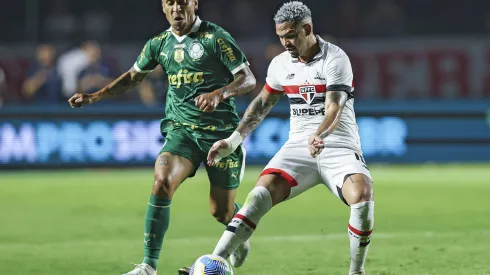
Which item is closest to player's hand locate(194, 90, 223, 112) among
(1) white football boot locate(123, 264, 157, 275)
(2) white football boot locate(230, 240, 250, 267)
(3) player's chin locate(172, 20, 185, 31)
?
(3) player's chin locate(172, 20, 185, 31)

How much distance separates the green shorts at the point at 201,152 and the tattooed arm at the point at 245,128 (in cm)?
60

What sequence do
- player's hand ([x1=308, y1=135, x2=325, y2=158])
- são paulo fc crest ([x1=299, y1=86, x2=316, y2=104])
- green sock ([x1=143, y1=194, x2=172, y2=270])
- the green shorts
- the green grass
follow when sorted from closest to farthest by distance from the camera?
player's hand ([x1=308, y1=135, x2=325, y2=158]) → são paulo fc crest ([x1=299, y1=86, x2=316, y2=104]) → green sock ([x1=143, y1=194, x2=172, y2=270]) → the green shorts → the green grass

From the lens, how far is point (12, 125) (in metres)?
18.3

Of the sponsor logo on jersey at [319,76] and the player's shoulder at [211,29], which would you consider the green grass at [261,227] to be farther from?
the player's shoulder at [211,29]

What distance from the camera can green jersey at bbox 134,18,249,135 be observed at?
8.32 meters

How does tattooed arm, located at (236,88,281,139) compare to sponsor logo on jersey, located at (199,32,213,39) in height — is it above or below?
below

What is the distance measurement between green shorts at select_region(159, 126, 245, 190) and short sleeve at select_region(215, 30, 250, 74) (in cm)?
59

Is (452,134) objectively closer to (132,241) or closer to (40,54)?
(40,54)

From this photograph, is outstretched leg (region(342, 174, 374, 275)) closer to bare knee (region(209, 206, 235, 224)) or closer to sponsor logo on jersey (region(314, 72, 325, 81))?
sponsor logo on jersey (region(314, 72, 325, 81))

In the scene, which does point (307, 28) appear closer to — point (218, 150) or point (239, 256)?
point (218, 150)

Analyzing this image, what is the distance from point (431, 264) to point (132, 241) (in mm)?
3247

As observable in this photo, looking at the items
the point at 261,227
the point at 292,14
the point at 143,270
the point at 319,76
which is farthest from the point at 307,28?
the point at 261,227

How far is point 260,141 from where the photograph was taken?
18.7m

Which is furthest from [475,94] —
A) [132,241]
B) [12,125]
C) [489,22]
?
[132,241]
